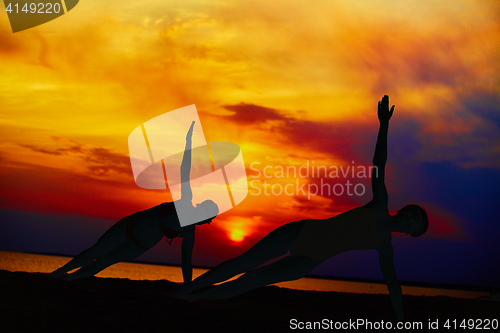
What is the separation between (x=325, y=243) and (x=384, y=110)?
189 centimetres

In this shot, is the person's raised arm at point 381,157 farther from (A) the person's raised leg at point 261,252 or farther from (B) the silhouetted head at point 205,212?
(B) the silhouetted head at point 205,212

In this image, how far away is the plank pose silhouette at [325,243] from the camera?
5453 mm

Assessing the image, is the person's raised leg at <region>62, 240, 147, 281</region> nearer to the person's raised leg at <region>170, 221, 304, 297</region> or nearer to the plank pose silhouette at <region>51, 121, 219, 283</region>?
the plank pose silhouette at <region>51, 121, 219, 283</region>

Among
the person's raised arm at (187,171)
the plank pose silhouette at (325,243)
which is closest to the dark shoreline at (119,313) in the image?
the plank pose silhouette at (325,243)

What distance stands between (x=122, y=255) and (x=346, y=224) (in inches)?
152

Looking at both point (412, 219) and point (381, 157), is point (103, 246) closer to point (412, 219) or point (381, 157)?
point (381, 157)

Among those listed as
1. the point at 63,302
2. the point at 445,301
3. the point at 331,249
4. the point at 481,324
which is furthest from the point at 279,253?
the point at 445,301

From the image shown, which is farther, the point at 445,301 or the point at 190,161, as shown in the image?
the point at 445,301

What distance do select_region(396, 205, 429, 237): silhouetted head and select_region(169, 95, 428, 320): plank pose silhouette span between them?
0.02 m

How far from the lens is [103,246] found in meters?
7.23

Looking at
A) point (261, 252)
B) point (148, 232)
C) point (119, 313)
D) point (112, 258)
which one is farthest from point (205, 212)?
point (119, 313)

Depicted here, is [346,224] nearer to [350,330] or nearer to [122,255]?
[350,330]

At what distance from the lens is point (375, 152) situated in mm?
5410

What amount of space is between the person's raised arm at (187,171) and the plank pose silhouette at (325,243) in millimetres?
1471
